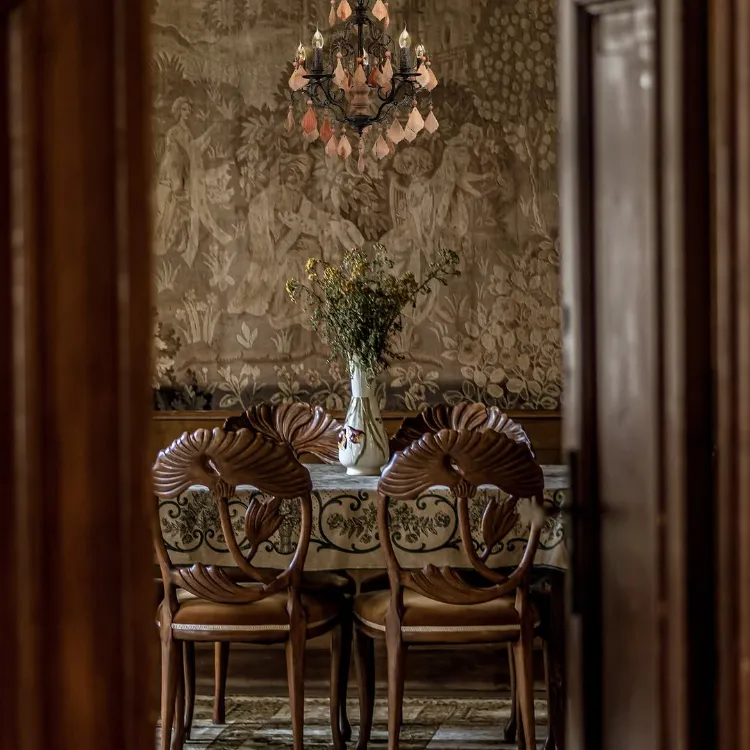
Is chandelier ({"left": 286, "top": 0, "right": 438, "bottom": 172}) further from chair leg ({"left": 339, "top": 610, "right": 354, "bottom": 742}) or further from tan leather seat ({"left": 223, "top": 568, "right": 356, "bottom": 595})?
chair leg ({"left": 339, "top": 610, "right": 354, "bottom": 742})

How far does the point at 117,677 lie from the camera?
799mm

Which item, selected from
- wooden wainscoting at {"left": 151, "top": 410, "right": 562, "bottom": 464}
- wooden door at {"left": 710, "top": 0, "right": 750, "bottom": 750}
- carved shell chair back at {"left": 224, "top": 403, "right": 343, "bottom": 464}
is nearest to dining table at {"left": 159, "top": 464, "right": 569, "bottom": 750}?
carved shell chair back at {"left": 224, "top": 403, "right": 343, "bottom": 464}

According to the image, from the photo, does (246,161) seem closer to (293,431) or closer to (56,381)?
(293,431)

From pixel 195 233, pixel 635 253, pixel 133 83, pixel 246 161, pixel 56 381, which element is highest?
pixel 246 161

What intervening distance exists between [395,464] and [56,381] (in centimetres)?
180

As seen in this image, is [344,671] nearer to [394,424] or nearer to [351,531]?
[351,531]

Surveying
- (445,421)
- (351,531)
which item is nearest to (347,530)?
(351,531)

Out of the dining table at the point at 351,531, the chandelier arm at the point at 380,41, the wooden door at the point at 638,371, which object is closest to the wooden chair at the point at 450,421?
the dining table at the point at 351,531

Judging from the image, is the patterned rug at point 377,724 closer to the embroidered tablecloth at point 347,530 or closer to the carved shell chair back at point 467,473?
the embroidered tablecloth at point 347,530

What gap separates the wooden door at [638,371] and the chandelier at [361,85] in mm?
2560

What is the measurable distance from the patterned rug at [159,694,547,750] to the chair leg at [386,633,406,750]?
47 centimetres

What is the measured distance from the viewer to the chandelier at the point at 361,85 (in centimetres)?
355

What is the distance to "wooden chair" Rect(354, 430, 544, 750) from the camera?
2.54 meters

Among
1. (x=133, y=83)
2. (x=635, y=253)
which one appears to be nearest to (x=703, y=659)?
(x=635, y=253)
